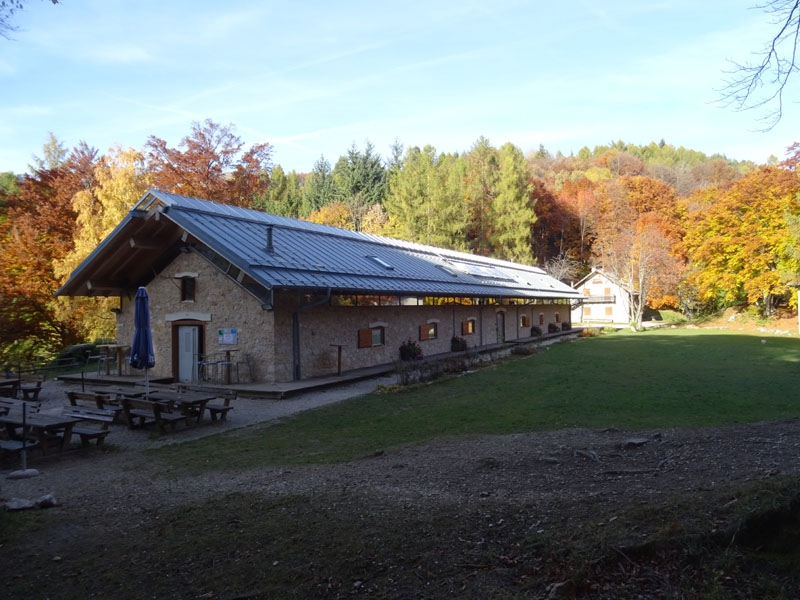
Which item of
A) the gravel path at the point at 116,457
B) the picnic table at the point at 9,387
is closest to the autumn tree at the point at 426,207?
the gravel path at the point at 116,457

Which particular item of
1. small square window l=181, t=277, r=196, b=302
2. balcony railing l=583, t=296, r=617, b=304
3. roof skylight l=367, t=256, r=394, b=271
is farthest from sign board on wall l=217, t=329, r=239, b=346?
balcony railing l=583, t=296, r=617, b=304

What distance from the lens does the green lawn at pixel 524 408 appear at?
9305 millimetres

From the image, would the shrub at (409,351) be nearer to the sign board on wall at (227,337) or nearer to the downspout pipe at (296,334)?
the downspout pipe at (296,334)

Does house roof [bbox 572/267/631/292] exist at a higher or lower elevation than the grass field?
higher

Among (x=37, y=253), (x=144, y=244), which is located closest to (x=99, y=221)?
(x=37, y=253)

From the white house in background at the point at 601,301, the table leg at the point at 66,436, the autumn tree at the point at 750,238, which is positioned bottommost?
the table leg at the point at 66,436

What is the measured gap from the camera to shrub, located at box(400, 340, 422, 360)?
69.5 feet

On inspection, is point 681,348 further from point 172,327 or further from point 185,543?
point 185,543

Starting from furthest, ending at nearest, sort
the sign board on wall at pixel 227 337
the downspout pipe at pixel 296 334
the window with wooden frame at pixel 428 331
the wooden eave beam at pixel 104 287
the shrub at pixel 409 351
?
the window with wooden frame at pixel 428 331, the shrub at pixel 409 351, the wooden eave beam at pixel 104 287, the sign board on wall at pixel 227 337, the downspout pipe at pixel 296 334

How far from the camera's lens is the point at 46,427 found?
8.98 metres

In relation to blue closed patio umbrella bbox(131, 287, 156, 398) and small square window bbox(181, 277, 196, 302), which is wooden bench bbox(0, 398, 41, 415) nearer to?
blue closed patio umbrella bbox(131, 287, 156, 398)

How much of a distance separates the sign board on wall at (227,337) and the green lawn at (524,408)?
15.5 feet

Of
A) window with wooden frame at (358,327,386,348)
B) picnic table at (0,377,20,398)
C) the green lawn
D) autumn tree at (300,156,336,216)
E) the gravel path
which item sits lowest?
the gravel path

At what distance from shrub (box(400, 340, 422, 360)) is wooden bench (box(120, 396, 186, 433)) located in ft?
35.3
